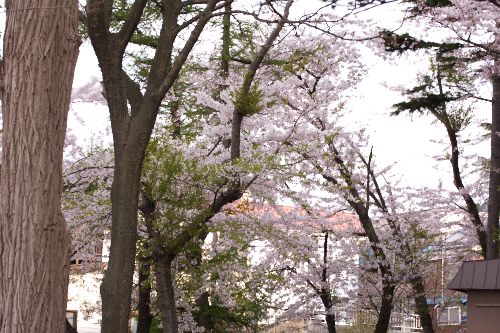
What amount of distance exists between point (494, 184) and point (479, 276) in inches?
234

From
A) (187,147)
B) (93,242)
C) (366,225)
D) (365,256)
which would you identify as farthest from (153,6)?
(365,256)

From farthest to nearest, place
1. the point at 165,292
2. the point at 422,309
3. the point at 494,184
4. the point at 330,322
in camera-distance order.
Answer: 1. the point at 330,322
2. the point at 422,309
3. the point at 494,184
4. the point at 165,292

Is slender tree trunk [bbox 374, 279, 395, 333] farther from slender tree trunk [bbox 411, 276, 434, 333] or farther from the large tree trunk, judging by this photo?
the large tree trunk

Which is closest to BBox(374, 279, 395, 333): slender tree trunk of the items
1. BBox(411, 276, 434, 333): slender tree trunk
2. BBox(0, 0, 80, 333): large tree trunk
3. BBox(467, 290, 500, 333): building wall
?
BBox(411, 276, 434, 333): slender tree trunk

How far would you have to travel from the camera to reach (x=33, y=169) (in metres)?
4.54

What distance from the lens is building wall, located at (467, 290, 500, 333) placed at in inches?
289

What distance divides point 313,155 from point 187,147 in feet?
9.52

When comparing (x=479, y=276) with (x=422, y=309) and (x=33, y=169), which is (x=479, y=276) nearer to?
(x=33, y=169)

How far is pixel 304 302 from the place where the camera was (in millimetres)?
16000

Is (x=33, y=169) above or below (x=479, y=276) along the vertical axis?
above

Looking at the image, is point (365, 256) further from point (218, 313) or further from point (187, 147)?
point (187, 147)

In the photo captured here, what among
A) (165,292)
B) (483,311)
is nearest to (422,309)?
(483,311)

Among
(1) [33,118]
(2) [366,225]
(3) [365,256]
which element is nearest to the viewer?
(1) [33,118]

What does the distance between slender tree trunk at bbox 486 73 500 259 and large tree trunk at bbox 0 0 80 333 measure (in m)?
10.3
